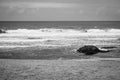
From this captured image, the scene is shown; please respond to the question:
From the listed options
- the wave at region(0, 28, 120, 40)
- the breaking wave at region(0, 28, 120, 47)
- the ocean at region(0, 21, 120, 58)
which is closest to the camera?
the ocean at region(0, 21, 120, 58)

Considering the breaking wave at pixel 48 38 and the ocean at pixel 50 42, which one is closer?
the ocean at pixel 50 42

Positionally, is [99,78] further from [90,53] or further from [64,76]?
[90,53]

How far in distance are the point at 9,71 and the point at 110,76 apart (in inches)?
151

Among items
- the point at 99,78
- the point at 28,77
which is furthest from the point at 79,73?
the point at 28,77

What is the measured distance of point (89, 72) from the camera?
7.32 metres

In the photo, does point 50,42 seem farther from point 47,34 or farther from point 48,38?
point 47,34

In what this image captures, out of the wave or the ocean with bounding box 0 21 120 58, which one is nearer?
the ocean with bounding box 0 21 120 58

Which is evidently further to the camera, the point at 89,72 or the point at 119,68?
the point at 119,68

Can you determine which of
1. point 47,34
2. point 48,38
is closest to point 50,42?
point 48,38

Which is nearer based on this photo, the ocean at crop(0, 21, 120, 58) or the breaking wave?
the ocean at crop(0, 21, 120, 58)

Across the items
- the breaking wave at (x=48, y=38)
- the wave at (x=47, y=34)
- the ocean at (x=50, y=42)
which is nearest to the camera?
the ocean at (x=50, y=42)

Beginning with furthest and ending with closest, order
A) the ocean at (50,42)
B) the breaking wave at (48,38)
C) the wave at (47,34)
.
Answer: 1. the wave at (47,34)
2. the breaking wave at (48,38)
3. the ocean at (50,42)

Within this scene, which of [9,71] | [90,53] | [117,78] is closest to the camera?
[117,78]

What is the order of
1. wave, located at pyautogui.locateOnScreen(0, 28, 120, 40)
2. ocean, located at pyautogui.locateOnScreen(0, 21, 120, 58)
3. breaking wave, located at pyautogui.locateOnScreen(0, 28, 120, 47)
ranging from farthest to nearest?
wave, located at pyautogui.locateOnScreen(0, 28, 120, 40)
breaking wave, located at pyautogui.locateOnScreen(0, 28, 120, 47)
ocean, located at pyautogui.locateOnScreen(0, 21, 120, 58)
